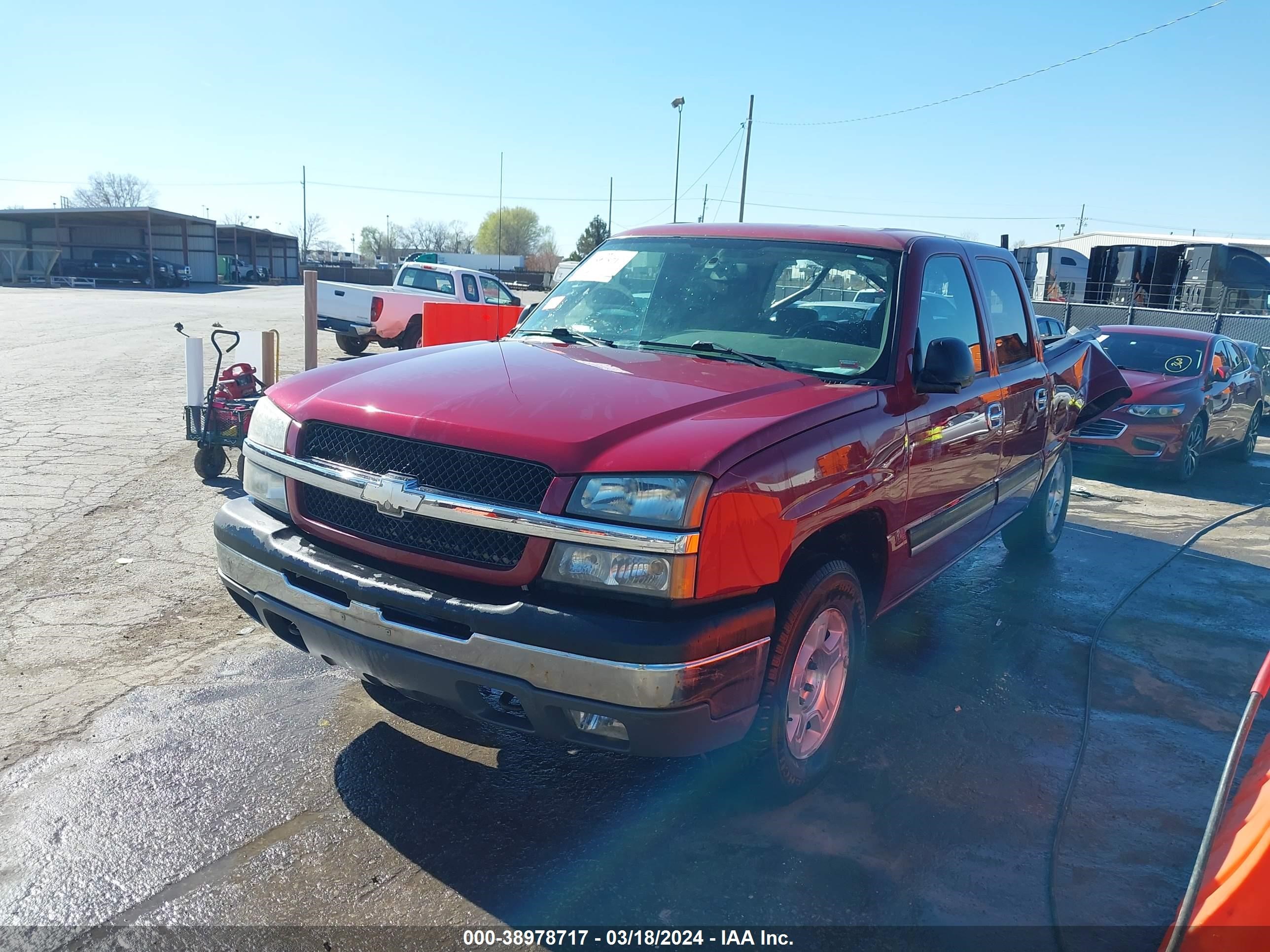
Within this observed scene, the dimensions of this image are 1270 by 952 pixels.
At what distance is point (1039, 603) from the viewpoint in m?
6.03

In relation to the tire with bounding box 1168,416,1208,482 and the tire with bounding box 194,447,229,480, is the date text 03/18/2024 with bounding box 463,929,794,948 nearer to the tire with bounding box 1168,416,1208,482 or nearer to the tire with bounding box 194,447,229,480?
the tire with bounding box 194,447,229,480

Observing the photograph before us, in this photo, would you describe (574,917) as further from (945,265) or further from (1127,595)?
(1127,595)

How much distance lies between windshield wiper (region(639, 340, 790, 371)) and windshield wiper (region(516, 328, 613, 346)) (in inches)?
7.7

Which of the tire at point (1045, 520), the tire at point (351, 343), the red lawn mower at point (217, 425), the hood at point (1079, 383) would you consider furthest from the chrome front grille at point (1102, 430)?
the tire at point (351, 343)

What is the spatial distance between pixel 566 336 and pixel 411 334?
1402cm

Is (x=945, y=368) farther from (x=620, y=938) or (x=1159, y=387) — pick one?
(x=1159, y=387)

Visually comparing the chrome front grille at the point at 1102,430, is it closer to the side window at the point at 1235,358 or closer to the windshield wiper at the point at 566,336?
the side window at the point at 1235,358

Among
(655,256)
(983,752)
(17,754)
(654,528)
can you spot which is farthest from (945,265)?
(17,754)

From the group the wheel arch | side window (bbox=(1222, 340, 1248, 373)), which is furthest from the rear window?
the wheel arch

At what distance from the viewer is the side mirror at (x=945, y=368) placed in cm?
384

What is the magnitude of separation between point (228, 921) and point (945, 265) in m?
3.91

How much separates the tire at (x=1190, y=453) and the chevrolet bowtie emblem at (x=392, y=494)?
950 centimetres

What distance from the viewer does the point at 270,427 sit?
3.59 m

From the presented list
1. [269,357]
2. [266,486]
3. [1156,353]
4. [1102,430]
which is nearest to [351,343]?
[269,357]
